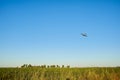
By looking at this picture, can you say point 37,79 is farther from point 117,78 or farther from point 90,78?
point 117,78

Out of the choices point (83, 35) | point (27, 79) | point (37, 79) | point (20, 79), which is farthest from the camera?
point (27, 79)

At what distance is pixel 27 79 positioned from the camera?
15.8 metres

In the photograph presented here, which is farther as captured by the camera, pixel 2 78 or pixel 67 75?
pixel 2 78

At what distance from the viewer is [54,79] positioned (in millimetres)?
15578

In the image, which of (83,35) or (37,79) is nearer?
(83,35)

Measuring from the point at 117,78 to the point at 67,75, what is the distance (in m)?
3.54

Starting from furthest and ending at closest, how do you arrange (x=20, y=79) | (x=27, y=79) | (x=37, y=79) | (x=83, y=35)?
(x=27, y=79)
(x=20, y=79)
(x=37, y=79)
(x=83, y=35)

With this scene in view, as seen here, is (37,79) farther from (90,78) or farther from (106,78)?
(106,78)

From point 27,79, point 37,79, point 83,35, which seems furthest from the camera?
point 27,79

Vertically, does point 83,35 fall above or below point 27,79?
above

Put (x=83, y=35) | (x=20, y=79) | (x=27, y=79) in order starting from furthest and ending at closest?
(x=27, y=79) → (x=20, y=79) → (x=83, y=35)

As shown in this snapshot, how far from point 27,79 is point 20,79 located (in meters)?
1.13

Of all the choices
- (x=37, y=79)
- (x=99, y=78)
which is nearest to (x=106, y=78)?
(x=99, y=78)

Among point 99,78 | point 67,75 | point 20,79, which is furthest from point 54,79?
point 99,78
